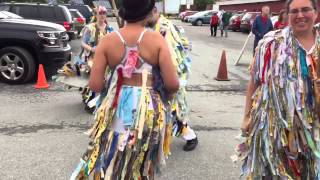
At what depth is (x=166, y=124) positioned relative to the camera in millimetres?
3473

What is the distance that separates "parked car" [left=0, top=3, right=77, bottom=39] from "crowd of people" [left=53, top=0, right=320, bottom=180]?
45.8 feet

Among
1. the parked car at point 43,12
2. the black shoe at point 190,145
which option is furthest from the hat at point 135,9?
the parked car at point 43,12

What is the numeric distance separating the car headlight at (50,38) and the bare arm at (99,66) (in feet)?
23.7

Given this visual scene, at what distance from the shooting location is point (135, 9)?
3.14 m

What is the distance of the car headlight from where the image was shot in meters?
10.2

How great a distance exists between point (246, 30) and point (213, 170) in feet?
95.2

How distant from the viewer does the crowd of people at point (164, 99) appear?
3211mm

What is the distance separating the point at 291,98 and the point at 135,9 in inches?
48.9

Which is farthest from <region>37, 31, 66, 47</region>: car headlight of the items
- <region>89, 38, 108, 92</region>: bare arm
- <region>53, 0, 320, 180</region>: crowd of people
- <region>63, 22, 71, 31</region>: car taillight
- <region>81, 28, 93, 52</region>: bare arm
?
<region>89, 38, 108, 92</region>: bare arm

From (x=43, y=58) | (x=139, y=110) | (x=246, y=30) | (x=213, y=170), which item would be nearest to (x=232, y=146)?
(x=213, y=170)

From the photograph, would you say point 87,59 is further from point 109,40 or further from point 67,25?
point 67,25

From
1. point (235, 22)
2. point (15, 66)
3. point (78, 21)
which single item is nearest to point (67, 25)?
point (78, 21)

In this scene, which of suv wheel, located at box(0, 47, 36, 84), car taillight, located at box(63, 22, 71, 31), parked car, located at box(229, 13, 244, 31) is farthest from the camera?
parked car, located at box(229, 13, 244, 31)

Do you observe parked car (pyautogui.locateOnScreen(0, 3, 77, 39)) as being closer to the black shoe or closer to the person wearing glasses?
the black shoe
